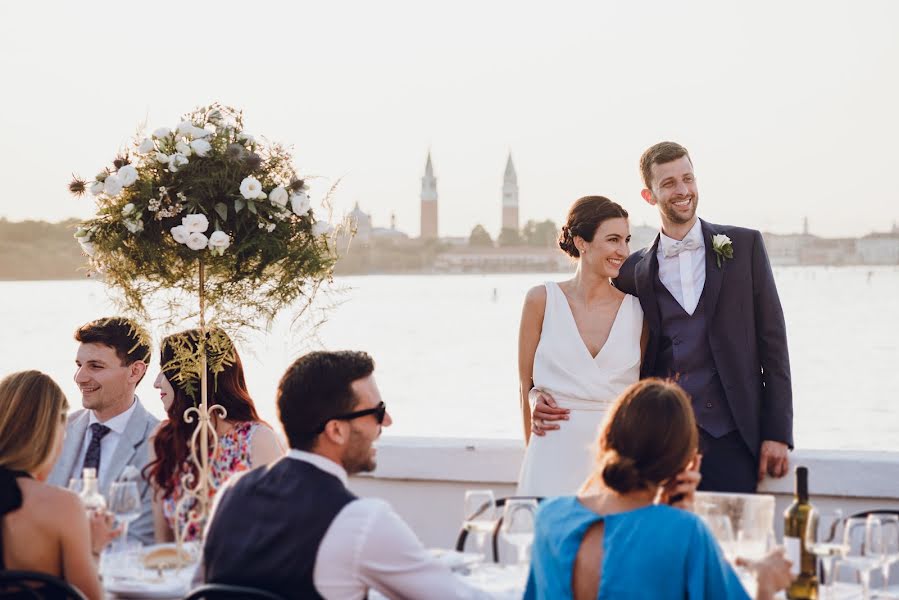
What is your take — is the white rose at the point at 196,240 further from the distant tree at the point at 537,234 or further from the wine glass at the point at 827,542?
the distant tree at the point at 537,234

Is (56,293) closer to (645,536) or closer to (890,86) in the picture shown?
(890,86)

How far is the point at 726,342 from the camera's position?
4137mm

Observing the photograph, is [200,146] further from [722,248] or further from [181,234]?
[722,248]

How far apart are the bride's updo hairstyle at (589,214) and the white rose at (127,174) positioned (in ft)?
5.07

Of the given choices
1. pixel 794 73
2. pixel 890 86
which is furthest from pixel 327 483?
pixel 890 86

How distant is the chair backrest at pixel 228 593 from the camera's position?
2498 millimetres

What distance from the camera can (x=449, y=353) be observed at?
144ft

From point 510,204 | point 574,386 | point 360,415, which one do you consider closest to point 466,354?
point 574,386

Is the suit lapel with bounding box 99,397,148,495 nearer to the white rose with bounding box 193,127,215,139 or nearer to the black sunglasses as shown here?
the white rose with bounding box 193,127,215,139

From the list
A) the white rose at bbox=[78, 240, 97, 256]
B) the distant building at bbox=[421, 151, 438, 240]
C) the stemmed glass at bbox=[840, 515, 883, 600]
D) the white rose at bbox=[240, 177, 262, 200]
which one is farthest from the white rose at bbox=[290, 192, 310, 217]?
the distant building at bbox=[421, 151, 438, 240]

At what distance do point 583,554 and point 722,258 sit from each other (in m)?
1.90

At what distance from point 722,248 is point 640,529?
6.28ft

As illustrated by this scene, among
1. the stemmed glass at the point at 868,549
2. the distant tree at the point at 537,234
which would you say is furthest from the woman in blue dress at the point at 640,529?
the distant tree at the point at 537,234

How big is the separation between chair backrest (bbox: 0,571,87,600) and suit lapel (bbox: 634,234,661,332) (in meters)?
2.21
